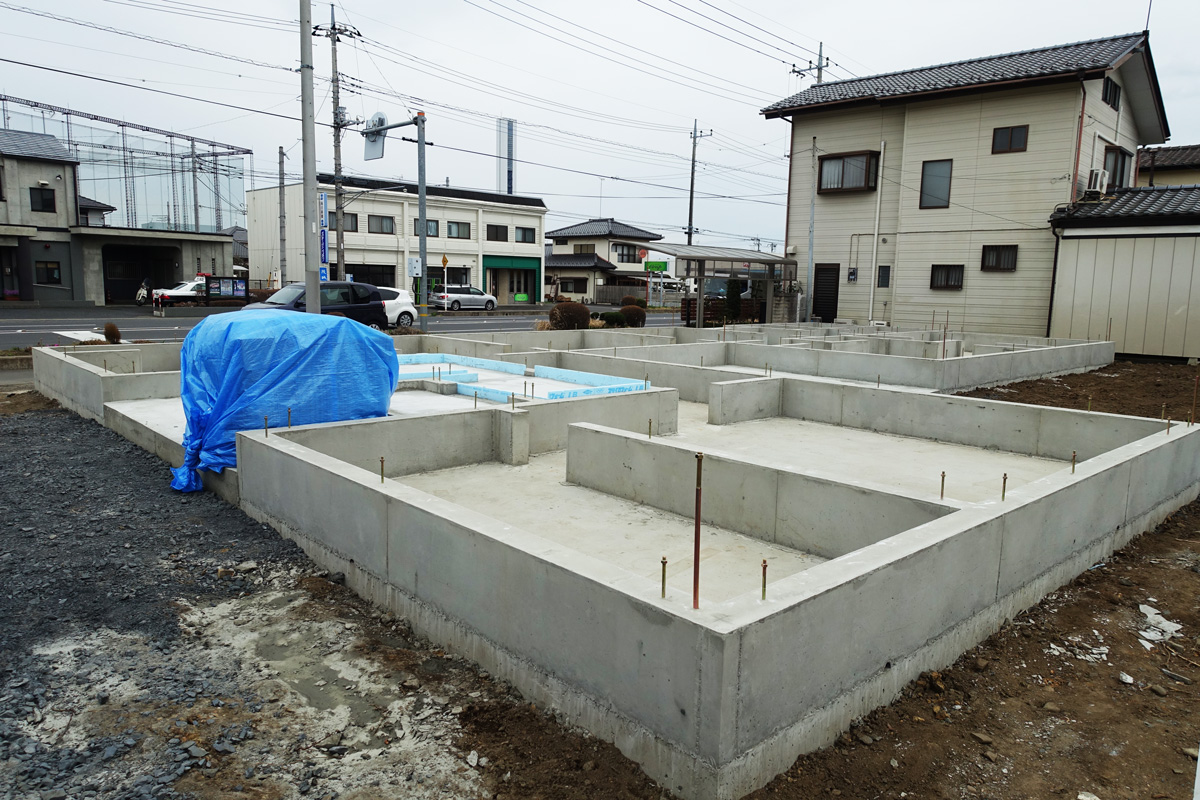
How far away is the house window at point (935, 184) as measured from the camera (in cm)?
2425

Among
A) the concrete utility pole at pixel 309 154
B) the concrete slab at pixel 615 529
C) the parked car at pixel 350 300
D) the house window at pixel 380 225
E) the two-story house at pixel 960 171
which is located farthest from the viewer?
the house window at pixel 380 225

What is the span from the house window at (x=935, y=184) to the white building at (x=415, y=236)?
21814mm

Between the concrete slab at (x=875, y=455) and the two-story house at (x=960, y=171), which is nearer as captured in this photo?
the concrete slab at (x=875, y=455)

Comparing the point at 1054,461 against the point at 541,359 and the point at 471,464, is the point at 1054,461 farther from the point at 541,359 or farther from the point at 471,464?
the point at 541,359

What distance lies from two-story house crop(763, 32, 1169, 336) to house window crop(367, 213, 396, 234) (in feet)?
72.5

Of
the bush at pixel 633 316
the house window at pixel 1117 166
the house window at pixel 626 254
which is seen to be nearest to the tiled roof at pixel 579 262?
the house window at pixel 626 254

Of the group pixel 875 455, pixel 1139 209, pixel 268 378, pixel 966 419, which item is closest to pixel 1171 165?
pixel 1139 209

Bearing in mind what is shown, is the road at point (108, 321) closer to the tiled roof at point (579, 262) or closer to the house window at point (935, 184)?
the house window at point (935, 184)

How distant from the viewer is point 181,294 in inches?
1262

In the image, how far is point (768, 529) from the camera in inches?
256

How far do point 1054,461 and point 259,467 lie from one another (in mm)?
8392

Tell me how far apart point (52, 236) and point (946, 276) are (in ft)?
116

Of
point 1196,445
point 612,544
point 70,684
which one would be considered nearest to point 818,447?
point 1196,445

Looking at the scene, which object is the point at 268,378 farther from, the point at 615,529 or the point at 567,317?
the point at 567,317
